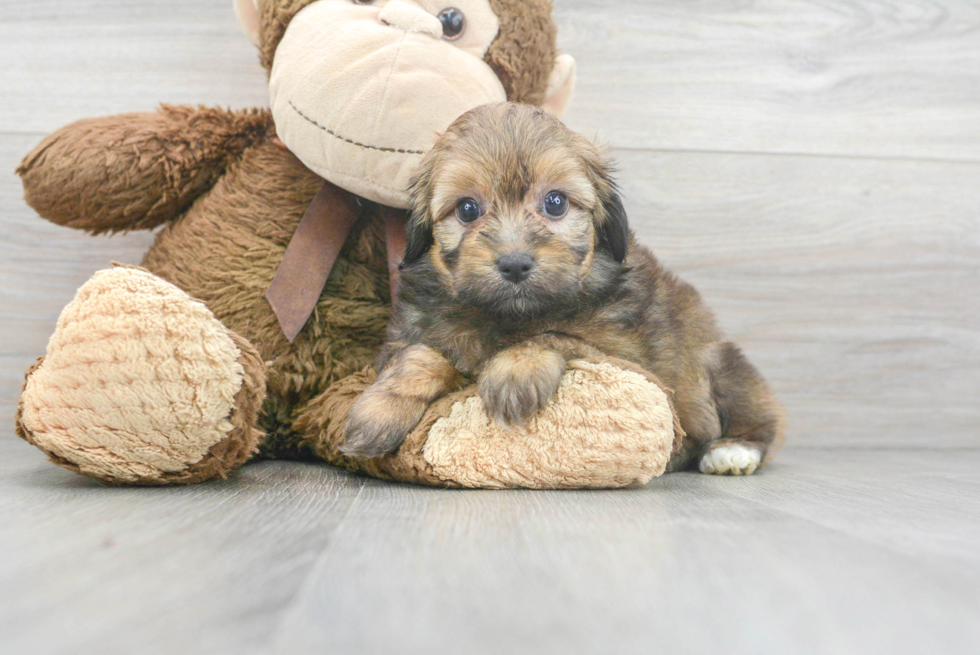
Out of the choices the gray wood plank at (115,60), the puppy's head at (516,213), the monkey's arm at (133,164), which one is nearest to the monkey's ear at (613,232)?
the puppy's head at (516,213)

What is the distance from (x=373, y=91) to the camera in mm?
1611

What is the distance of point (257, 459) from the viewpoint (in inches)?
72.9

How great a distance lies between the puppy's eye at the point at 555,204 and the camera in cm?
148

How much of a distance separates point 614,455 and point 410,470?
391mm

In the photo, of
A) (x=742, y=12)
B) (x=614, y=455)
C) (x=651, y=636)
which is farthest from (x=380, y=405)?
(x=742, y=12)

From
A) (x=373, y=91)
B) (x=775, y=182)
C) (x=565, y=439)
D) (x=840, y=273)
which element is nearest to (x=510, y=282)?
(x=565, y=439)

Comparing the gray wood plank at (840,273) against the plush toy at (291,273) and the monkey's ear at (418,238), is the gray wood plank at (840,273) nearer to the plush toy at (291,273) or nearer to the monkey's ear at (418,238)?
the plush toy at (291,273)

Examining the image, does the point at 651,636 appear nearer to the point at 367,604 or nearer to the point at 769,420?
the point at 367,604

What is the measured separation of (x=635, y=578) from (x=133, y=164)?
1577 mm

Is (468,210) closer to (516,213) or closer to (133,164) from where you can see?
(516,213)

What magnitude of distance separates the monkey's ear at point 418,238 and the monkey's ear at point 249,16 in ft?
2.50

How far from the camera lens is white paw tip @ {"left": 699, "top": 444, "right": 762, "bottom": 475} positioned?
1.81 meters

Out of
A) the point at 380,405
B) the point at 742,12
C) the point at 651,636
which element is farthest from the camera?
the point at 742,12

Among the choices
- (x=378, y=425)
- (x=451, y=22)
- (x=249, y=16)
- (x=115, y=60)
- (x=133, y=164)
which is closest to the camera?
(x=378, y=425)
